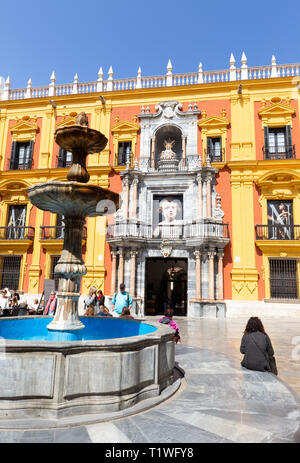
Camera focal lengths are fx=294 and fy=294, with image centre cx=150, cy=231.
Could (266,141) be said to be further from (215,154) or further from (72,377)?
(72,377)

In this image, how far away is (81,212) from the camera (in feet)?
15.9

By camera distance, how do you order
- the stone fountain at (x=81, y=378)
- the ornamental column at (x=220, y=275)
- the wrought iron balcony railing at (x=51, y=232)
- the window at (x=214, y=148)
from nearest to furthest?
the stone fountain at (x=81, y=378), the ornamental column at (x=220, y=275), the window at (x=214, y=148), the wrought iron balcony railing at (x=51, y=232)

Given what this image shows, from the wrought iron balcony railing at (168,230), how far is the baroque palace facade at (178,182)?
2.1 inches

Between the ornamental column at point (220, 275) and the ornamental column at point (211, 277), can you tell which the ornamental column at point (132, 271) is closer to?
the ornamental column at point (211, 277)

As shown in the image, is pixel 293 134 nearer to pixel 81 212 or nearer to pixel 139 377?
pixel 81 212

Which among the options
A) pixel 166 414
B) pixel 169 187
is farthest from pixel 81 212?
pixel 169 187

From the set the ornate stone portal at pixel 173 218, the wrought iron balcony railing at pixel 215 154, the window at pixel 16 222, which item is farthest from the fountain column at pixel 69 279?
the window at pixel 16 222

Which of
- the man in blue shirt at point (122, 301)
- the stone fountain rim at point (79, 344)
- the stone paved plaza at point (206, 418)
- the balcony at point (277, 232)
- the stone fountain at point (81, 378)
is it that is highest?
the balcony at point (277, 232)

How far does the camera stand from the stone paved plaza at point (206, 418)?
2566 mm

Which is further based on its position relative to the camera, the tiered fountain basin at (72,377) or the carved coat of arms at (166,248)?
the carved coat of arms at (166,248)

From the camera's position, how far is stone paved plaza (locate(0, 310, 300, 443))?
2.57 meters

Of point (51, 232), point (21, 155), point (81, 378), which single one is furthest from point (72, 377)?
point (21, 155)

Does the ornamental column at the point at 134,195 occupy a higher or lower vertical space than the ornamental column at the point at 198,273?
higher
